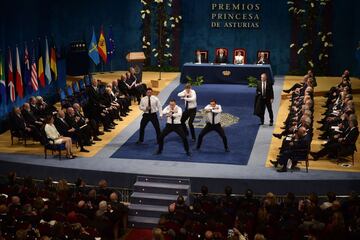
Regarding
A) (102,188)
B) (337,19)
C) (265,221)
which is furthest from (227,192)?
(337,19)

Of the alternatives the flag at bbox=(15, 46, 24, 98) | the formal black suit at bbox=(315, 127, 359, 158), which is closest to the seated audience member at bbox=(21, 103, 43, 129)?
the flag at bbox=(15, 46, 24, 98)

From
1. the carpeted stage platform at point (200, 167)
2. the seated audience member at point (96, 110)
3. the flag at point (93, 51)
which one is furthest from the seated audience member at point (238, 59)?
the seated audience member at point (96, 110)

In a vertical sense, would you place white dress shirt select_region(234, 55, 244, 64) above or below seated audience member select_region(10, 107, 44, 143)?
above

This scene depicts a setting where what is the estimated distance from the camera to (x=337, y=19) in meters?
28.0

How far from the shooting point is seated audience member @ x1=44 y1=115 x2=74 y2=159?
17391mm

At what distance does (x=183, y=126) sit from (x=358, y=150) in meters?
4.66

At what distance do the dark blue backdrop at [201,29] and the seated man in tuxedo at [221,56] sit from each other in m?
1.80

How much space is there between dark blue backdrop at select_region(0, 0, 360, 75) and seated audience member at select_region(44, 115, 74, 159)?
33.8 feet

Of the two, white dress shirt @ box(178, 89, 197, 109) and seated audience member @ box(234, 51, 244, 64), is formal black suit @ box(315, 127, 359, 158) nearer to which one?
white dress shirt @ box(178, 89, 197, 109)

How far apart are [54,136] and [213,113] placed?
4.00 m

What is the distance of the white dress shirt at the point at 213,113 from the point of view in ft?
57.3

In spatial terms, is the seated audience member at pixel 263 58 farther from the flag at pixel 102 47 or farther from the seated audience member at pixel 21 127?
the seated audience member at pixel 21 127

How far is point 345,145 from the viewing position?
55.4 feet

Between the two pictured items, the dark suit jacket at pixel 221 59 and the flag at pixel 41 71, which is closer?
the flag at pixel 41 71
